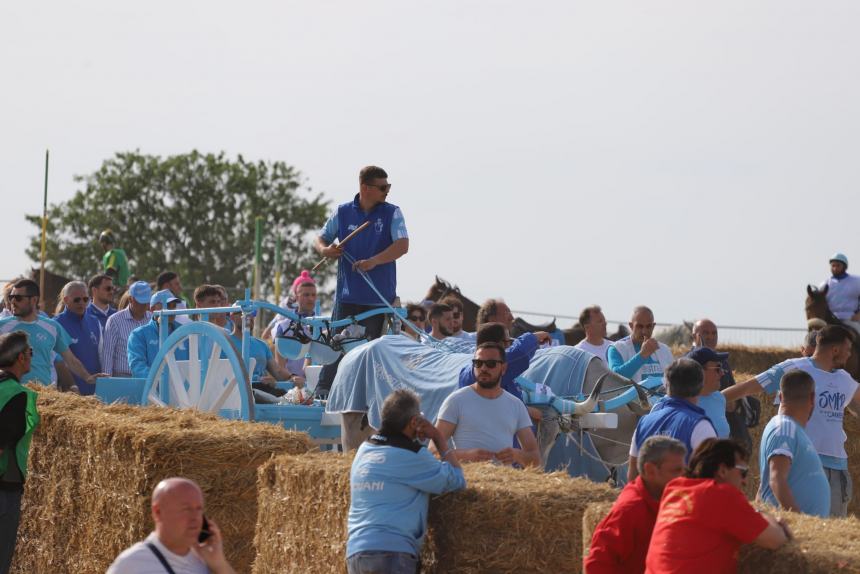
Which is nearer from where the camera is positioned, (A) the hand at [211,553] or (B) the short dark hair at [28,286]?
(A) the hand at [211,553]

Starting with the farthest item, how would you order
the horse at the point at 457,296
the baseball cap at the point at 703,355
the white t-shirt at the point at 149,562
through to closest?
the horse at the point at 457,296, the baseball cap at the point at 703,355, the white t-shirt at the point at 149,562

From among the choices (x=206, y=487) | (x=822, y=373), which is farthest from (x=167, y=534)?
(x=822, y=373)

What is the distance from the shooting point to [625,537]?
17.5 ft

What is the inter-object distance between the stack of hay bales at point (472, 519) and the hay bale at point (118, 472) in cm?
80

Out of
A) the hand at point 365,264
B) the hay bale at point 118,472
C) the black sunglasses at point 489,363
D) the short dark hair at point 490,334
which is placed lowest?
the hay bale at point 118,472

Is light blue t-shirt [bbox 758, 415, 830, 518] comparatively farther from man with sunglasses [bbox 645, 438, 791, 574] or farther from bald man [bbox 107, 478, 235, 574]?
bald man [bbox 107, 478, 235, 574]

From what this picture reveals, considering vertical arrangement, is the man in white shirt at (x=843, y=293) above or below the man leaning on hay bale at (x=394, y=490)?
above

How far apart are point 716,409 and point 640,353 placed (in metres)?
2.77

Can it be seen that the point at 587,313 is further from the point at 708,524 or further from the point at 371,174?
the point at 708,524

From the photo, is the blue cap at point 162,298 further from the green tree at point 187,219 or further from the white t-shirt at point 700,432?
the green tree at point 187,219

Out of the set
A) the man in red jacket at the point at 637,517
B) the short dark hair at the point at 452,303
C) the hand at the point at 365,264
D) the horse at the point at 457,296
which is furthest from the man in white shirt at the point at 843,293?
the man in red jacket at the point at 637,517

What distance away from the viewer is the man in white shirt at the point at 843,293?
717 inches

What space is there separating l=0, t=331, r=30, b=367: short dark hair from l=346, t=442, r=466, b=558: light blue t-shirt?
2978mm

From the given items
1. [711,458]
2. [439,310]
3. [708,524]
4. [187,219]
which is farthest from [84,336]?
[187,219]
